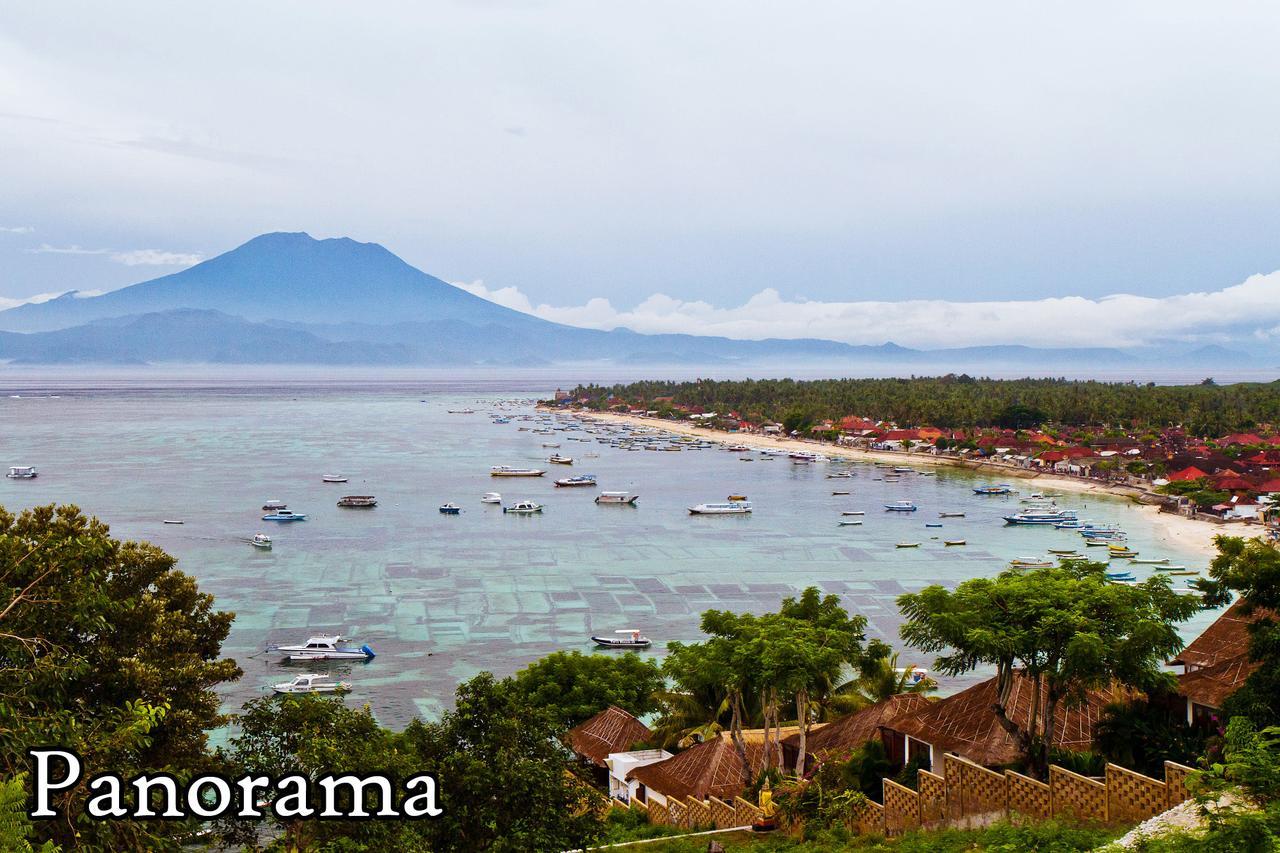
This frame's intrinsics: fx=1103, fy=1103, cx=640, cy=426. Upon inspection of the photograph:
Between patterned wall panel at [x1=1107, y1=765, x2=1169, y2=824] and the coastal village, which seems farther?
the coastal village

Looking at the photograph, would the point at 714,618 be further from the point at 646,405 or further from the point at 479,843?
the point at 646,405

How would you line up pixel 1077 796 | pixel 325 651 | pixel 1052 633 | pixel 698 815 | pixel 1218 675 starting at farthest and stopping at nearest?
pixel 325 651 → pixel 698 815 → pixel 1218 675 → pixel 1052 633 → pixel 1077 796

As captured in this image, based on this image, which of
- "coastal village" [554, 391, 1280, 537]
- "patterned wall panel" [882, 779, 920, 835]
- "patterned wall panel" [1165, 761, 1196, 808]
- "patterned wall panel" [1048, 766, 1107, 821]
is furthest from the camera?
"coastal village" [554, 391, 1280, 537]

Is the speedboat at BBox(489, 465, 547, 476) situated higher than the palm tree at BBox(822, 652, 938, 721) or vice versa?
the palm tree at BBox(822, 652, 938, 721)

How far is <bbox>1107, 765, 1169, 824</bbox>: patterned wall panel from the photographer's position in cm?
1006

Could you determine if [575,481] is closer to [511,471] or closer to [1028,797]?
[511,471]

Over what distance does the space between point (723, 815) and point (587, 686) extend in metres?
7.37

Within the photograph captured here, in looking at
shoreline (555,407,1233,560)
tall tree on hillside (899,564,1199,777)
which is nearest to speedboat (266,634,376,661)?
tall tree on hillside (899,564,1199,777)

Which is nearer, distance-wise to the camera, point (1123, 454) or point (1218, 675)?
point (1218, 675)

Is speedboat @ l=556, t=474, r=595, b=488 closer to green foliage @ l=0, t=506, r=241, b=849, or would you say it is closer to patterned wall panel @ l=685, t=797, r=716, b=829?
green foliage @ l=0, t=506, r=241, b=849

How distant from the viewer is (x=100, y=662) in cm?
1268

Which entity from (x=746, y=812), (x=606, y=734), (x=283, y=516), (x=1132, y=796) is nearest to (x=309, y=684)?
(x=606, y=734)

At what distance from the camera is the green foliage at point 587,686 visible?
20.6 meters

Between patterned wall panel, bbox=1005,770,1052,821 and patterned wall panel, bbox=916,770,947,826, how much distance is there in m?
0.86
